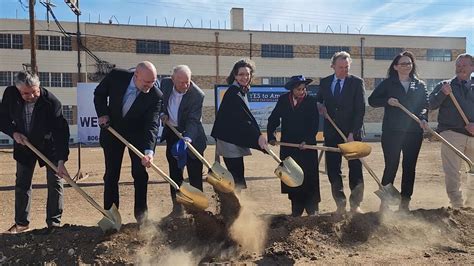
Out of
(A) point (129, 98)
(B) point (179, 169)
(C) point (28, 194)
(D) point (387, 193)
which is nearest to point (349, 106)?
(D) point (387, 193)

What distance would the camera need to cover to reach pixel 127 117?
4723 millimetres

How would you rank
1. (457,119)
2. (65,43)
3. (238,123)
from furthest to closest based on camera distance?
(65,43) → (457,119) → (238,123)

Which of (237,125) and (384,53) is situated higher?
(384,53)

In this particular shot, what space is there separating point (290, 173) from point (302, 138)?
0.65m

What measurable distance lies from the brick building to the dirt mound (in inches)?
1208

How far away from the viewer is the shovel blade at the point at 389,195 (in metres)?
5.39

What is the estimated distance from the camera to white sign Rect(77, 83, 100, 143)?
9.88 m

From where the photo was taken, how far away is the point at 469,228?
4988 mm

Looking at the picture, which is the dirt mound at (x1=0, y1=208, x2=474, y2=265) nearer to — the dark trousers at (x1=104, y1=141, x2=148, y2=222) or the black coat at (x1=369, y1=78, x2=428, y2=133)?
the dark trousers at (x1=104, y1=141, x2=148, y2=222)

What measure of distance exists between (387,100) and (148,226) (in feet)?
10.6

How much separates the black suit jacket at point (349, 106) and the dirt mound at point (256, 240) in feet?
3.65

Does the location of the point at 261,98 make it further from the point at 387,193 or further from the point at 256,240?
the point at 256,240

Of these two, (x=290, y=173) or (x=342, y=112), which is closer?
(x=290, y=173)

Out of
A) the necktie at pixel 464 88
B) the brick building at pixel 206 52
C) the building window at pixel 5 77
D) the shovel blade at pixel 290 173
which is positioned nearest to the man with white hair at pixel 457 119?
the necktie at pixel 464 88
